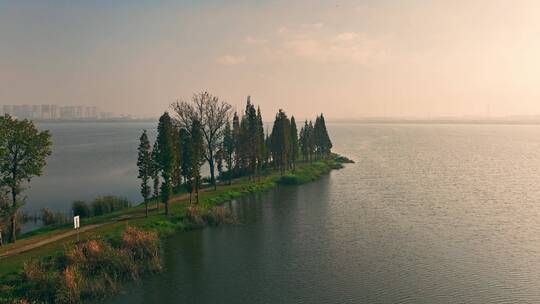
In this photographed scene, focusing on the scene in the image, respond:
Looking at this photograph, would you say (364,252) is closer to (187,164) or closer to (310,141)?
(187,164)

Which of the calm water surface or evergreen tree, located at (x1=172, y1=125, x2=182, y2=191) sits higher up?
evergreen tree, located at (x1=172, y1=125, x2=182, y2=191)

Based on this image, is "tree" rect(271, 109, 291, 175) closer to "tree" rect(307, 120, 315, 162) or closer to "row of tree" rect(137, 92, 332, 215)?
"row of tree" rect(137, 92, 332, 215)

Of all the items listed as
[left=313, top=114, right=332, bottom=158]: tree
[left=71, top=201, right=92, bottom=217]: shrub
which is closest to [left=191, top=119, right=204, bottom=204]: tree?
[left=71, top=201, right=92, bottom=217]: shrub

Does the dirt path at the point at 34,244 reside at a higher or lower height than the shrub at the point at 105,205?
lower

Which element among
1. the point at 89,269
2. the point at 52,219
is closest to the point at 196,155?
the point at 52,219

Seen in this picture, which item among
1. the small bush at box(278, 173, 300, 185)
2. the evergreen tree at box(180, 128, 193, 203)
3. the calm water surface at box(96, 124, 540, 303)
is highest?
the evergreen tree at box(180, 128, 193, 203)

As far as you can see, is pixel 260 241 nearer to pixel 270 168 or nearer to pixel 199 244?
pixel 199 244

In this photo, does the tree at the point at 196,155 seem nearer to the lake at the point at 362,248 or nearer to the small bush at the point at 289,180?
the lake at the point at 362,248

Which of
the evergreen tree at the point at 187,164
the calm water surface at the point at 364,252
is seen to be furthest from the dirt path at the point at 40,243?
the evergreen tree at the point at 187,164
